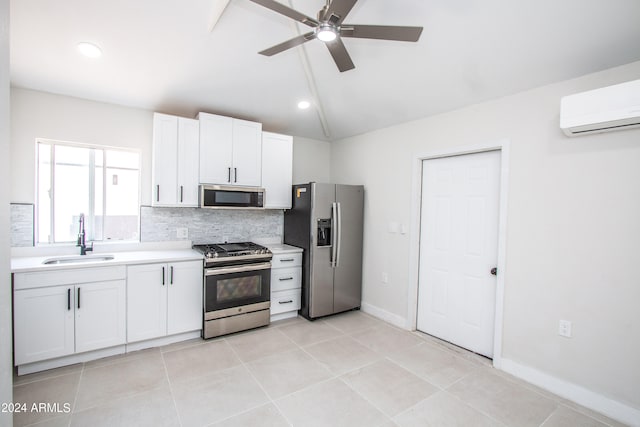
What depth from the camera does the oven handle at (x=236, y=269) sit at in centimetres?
312

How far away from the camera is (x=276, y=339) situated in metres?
3.25

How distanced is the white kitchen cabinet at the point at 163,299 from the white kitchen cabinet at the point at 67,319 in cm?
10

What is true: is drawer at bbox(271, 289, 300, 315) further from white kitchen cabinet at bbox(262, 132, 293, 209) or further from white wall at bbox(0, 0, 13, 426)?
white wall at bbox(0, 0, 13, 426)

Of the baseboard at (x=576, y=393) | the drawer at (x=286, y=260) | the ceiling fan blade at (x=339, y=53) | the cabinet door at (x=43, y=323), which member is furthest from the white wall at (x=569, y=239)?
the cabinet door at (x=43, y=323)

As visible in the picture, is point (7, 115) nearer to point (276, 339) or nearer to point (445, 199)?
point (276, 339)

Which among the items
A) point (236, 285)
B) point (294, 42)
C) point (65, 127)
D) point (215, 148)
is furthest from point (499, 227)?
point (65, 127)

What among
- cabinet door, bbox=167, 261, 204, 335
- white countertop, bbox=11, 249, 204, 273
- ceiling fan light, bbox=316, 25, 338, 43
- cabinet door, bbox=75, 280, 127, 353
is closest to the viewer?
ceiling fan light, bbox=316, 25, 338, 43

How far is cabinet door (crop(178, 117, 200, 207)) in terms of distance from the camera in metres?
3.28

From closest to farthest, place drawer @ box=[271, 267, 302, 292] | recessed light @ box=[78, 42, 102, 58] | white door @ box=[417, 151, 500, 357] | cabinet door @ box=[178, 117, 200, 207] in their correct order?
recessed light @ box=[78, 42, 102, 58] → white door @ box=[417, 151, 500, 357] → cabinet door @ box=[178, 117, 200, 207] → drawer @ box=[271, 267, 302, 292]

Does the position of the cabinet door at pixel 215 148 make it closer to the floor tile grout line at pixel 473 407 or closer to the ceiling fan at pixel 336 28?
the ceiling fan at pixel 336 28

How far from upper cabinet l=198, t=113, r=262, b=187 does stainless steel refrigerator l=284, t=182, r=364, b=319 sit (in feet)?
2.18

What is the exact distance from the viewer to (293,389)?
2381 millimetres

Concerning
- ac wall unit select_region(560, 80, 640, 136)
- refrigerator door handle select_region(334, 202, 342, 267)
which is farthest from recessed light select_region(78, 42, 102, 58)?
ac wall unit select_region(560, 80, 640, 136)

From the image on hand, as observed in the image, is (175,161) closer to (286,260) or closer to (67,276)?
(67,276)
